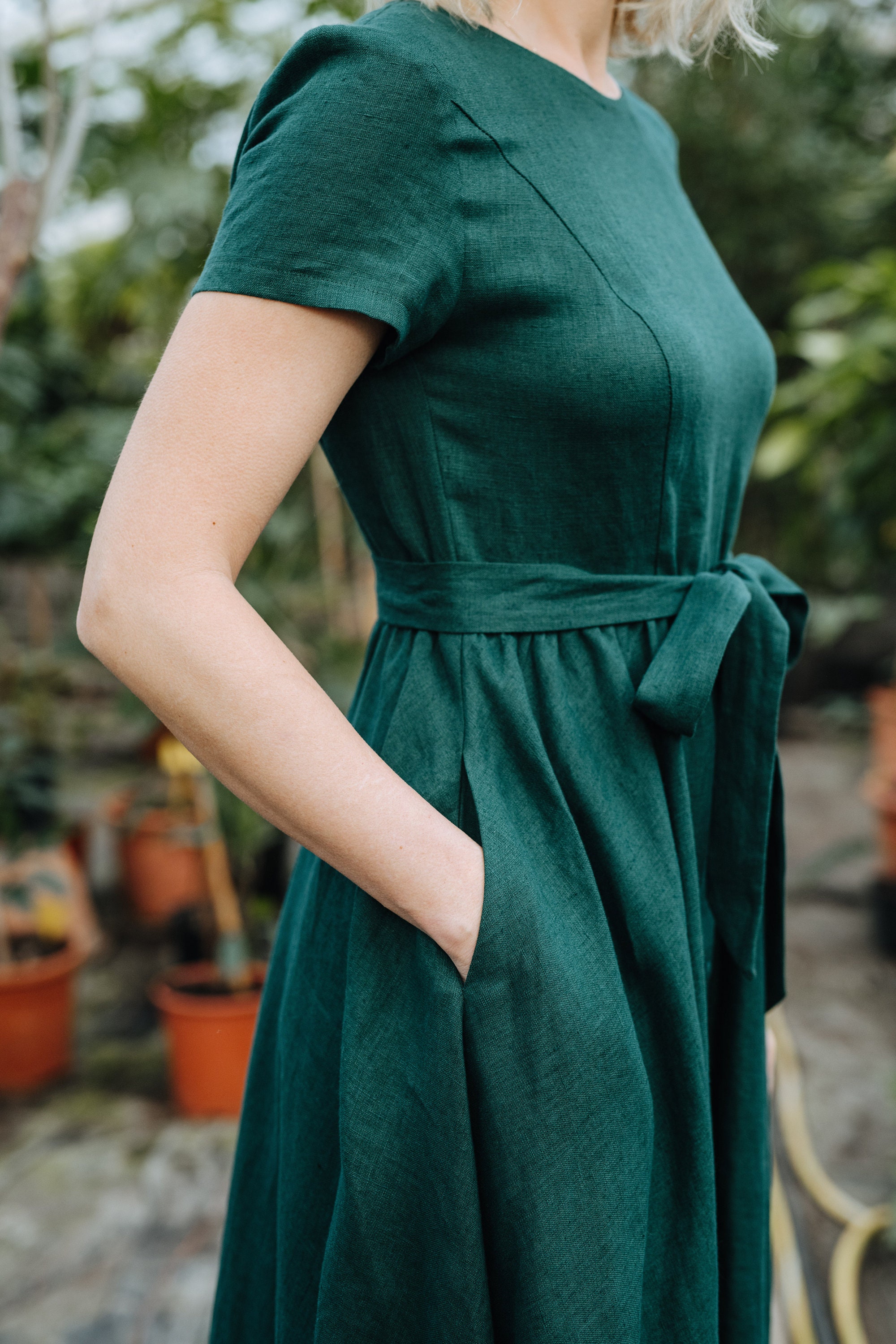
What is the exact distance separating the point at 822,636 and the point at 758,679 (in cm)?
454

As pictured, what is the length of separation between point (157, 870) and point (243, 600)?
3.31 meters

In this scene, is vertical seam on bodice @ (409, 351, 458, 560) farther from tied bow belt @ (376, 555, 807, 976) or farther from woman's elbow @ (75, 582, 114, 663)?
woman's elbow @ (75, 582, 114, 663)

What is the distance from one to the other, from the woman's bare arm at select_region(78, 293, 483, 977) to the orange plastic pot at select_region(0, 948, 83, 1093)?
217cm

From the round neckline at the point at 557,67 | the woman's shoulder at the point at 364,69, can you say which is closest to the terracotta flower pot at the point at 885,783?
the round neckline at the point at 557,67

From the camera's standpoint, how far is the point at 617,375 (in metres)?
0.68

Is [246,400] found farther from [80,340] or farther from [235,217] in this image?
[80,340]

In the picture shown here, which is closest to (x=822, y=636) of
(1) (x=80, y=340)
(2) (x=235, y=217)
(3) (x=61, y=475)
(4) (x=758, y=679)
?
(3) (x=61, y=475)

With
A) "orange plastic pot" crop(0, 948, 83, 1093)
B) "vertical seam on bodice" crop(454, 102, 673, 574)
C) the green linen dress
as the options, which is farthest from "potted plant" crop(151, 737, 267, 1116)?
"vertical seam on bodice" crop(454, 102, 673, 574)

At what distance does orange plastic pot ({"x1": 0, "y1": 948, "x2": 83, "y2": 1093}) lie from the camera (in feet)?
8.13

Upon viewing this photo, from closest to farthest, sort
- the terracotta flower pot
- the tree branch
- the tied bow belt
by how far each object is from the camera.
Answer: the tied bow belt, the tree branch, the terracotta flower pot

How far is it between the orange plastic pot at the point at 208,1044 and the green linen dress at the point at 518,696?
1502 millimetres

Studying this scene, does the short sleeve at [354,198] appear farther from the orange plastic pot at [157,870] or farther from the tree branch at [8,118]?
the orange plastic pot at [157,870]

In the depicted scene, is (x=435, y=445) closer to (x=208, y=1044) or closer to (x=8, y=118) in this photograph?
(x=8, y=118)

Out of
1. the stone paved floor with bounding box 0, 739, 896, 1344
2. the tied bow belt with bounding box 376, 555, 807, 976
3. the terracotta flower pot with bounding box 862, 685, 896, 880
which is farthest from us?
the terracotta flower pot with bounding box 862, 685, 896, 880
